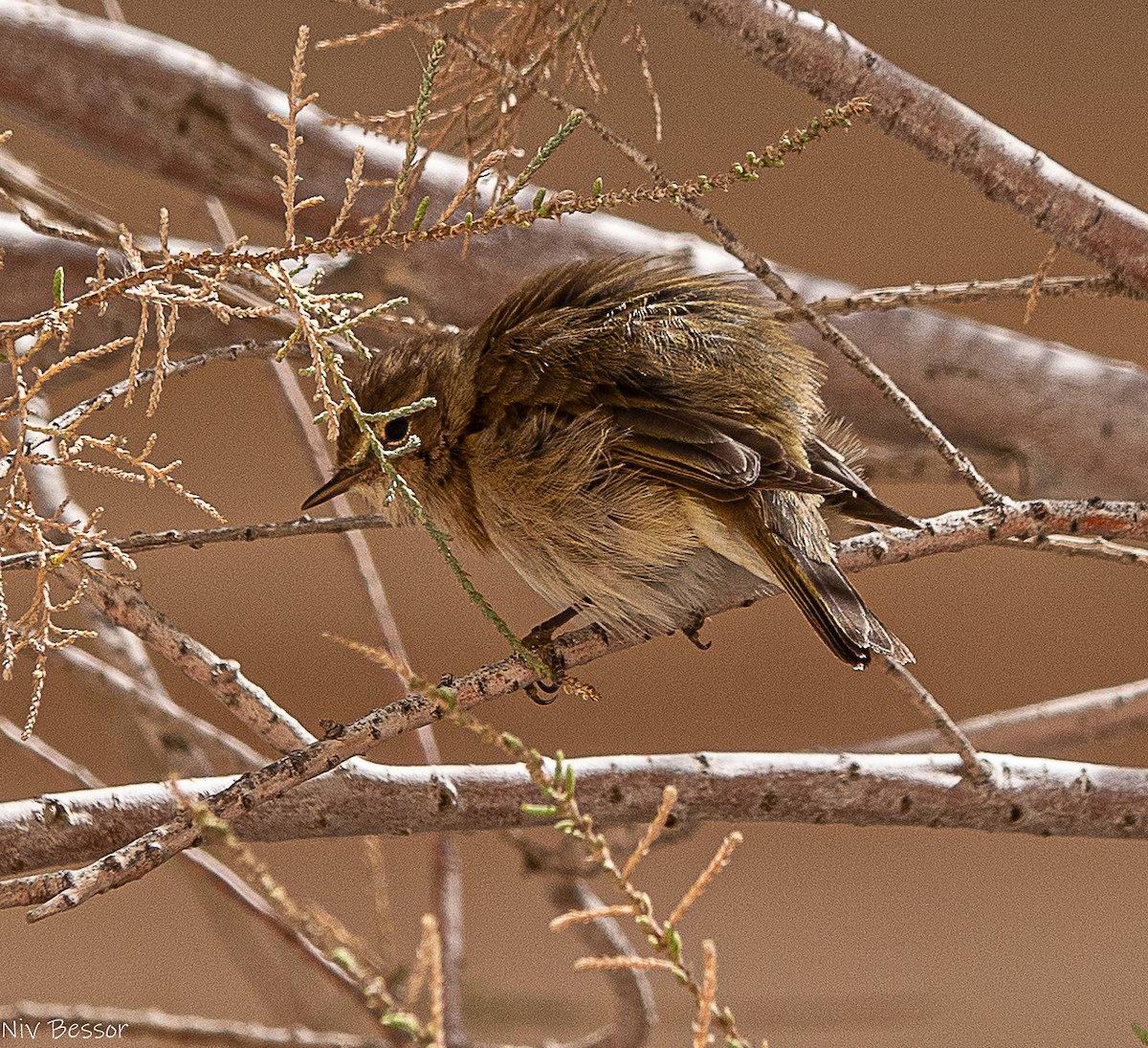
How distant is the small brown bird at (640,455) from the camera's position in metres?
0.95

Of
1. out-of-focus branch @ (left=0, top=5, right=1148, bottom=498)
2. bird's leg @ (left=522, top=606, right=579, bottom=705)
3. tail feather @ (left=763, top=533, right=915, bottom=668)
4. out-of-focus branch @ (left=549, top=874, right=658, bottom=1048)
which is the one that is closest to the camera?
tail feather @ (left=763, top=533, right=915, bottom=668)

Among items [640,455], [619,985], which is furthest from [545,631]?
[619,985]

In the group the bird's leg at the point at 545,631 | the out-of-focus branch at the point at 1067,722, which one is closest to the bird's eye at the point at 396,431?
the bird's leg at the point at 545,631

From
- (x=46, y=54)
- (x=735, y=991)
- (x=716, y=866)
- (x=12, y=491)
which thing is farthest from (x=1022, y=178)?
(x=735, y=991)

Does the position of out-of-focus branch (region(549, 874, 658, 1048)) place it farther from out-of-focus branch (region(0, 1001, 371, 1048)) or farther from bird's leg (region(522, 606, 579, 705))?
bird's leg (region(522, 606, 579, 705))

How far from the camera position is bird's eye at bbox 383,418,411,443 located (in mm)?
1171

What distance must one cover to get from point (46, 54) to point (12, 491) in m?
0.94

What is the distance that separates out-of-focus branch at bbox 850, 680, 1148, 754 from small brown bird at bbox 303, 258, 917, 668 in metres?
0.54

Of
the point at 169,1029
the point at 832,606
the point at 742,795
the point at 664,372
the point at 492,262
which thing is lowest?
the point at 169,1029

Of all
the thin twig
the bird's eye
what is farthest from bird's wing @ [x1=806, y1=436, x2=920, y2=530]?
Result: the bird's eye

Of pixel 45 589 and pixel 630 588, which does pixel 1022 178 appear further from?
pixel 45 589

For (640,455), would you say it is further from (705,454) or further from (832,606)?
(832,606)

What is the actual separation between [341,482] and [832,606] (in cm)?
47

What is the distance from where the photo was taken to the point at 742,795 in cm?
102
